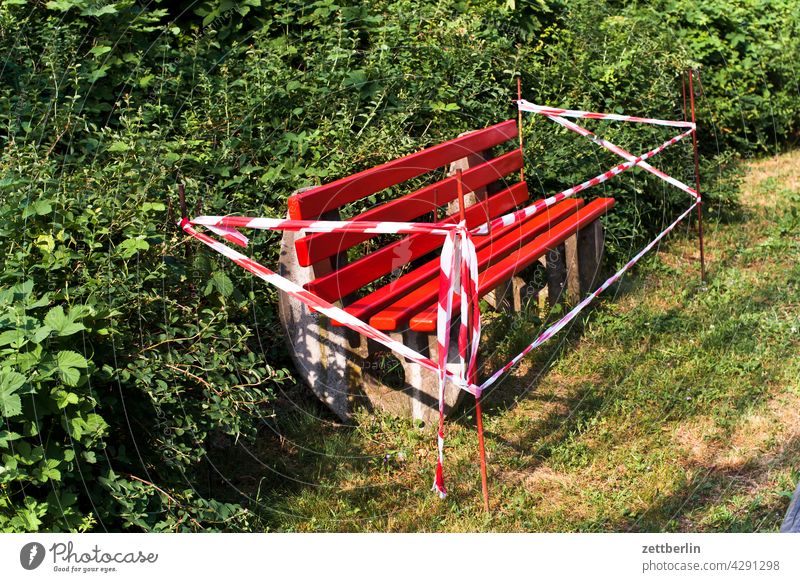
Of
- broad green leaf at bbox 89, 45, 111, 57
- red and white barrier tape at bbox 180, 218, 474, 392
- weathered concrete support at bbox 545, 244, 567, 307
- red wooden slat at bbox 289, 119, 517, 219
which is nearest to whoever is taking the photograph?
red and white barrier tape at bbox 180, 218, 474, 392

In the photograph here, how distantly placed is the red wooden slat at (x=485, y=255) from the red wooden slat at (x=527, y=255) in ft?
0.13

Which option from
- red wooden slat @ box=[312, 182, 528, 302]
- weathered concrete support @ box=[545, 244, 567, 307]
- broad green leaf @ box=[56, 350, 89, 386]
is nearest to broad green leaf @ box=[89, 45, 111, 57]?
red wooden slat @ box=[312, 182, 528, 302]

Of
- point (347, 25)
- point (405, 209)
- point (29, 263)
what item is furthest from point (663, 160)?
point (29, 263)

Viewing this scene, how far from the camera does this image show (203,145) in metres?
5.42

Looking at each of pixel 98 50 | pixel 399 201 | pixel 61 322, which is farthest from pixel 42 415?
pixel 98 50

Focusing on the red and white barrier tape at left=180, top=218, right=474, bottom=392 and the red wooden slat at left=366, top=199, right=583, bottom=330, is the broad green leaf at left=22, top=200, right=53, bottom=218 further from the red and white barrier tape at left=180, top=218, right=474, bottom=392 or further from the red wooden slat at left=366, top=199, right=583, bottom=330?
the red wooden slat at left=366, top=199, right=583, bottom=330

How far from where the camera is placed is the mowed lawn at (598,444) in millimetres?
4152

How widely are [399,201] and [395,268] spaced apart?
0.35 m

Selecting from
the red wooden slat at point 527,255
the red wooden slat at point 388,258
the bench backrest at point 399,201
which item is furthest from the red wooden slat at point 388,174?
the red wooden slat at point 527,255

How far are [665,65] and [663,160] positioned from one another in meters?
0.88

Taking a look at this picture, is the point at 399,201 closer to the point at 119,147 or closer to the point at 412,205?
the point at 412,205

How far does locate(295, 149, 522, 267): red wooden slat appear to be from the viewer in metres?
4.42

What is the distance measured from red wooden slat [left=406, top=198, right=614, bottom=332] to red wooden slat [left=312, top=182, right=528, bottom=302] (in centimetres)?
28
